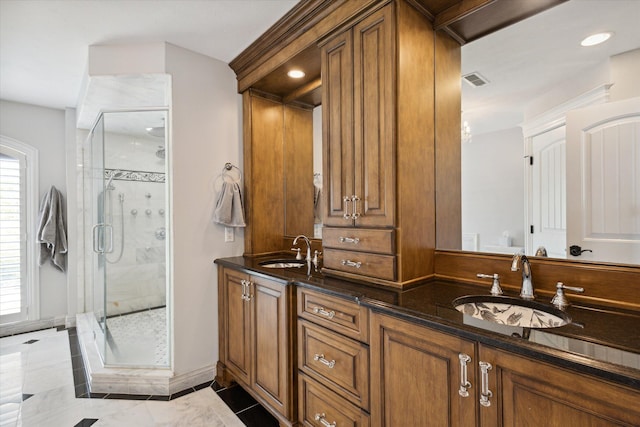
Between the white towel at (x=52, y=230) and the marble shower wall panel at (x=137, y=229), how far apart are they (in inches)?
39.1

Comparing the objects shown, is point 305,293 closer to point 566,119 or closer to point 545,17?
point 566,119

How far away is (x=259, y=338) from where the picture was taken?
196cm

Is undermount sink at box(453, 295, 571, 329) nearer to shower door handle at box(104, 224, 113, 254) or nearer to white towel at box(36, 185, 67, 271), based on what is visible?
shower door handle at box(104, 224, 113, 254)

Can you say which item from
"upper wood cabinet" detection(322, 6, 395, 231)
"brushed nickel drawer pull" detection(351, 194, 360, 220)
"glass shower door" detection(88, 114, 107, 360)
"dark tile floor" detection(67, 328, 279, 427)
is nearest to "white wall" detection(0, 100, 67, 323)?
"glass shower door" detection(88, 114, 107, 360)

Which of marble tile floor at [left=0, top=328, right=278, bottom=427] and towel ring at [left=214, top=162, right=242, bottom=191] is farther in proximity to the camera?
towel ring at [left=214, top=162, right=242, bottom=191]

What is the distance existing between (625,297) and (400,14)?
1.49 m

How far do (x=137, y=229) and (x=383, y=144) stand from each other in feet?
9.32

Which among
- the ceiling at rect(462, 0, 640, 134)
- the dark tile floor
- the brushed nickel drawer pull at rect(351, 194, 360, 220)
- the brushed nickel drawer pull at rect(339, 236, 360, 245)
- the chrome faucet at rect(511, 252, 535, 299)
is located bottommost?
the dark tile floor

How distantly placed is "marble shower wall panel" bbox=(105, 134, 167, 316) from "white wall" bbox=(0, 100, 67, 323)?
1.01 metres

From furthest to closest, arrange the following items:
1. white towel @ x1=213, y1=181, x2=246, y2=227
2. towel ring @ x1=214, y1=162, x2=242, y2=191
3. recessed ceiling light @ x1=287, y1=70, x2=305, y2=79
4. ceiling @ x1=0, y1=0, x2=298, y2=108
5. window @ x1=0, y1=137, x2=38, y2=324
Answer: window @ x1=0, y1=137, x2=38, y2=324
towel ring @ x1=214, y1=162, x2=242, y2=191
white towel @ x1=213, y1=181, x2=246, y2=227
recessed ceiling light @ x1=287, y1=70, x2=305, y2=79
ceiling @ x1=0, y1=0, x2=298, y2=108

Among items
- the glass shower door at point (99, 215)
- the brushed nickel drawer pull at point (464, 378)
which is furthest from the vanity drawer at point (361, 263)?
the glass shower door at point (99, 215)

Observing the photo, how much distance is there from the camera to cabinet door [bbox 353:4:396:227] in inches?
59.2

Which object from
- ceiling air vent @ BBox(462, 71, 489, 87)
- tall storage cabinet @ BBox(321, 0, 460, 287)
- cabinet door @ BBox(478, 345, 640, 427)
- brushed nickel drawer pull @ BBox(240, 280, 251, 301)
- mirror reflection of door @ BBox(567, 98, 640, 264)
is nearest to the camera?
cabinet door @ BBox(478, 345, 640, 427)

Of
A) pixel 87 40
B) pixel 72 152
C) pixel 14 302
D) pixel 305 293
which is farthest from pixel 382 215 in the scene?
pixel 14 302
